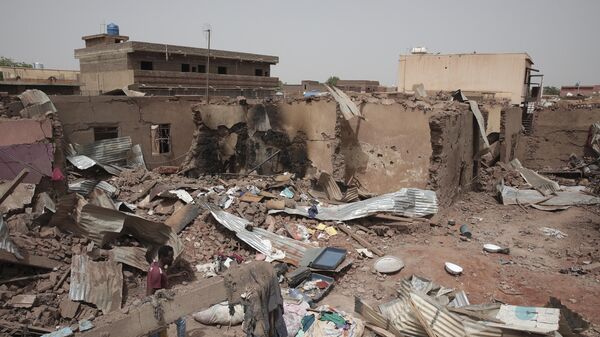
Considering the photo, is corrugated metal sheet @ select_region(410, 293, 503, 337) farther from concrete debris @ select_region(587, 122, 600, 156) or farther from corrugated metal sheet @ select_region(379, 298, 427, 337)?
concrete debris @ select_region(587, 122, 600, 156)

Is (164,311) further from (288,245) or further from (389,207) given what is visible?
(389,207)

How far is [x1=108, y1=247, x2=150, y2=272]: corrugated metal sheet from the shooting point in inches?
269

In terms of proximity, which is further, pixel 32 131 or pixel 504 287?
pixel 32 131

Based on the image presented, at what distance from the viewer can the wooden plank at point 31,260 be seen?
19.0 ft

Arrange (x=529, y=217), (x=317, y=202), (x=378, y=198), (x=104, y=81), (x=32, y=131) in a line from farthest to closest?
(x=104, y=81)
(x=529, y=217)
(x=317, y=202)
(x=378, y=198)
(x=32, y=131)

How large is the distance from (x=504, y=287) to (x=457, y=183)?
5.55 m

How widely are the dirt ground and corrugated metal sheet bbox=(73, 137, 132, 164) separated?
7687mm

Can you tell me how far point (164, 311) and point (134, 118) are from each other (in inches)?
414

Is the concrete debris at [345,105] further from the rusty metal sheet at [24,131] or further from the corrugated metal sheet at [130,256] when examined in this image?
the rusty metal sheet at [24,131]

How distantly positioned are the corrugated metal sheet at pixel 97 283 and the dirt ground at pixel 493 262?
4.06ft

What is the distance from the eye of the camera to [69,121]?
457 inches

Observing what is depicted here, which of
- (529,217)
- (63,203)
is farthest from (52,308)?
(529,217)

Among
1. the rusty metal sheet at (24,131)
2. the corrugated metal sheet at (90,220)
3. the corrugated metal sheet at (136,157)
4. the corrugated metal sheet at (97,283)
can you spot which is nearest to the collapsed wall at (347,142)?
the corrugated metal sheet at (136,157)

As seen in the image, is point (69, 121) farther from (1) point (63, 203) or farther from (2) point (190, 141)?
(1) point (63, 203)
